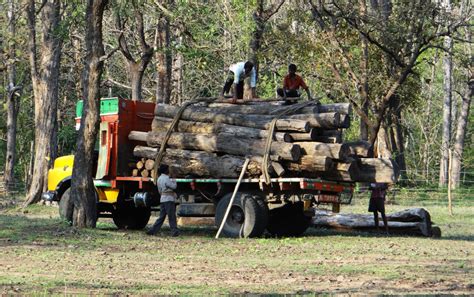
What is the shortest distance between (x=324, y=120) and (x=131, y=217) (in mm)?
6218

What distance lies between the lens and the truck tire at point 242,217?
2120 centimetres

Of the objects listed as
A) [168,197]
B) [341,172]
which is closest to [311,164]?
[341,172]

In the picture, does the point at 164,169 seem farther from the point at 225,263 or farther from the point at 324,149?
the point at 225,263

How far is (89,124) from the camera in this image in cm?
2155

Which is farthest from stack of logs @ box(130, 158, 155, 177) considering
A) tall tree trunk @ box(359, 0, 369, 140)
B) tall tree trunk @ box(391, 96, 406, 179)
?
tall tree trunk @ box(391, 96, 406, 179)

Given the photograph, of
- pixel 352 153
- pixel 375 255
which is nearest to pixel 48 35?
pixel 352 153

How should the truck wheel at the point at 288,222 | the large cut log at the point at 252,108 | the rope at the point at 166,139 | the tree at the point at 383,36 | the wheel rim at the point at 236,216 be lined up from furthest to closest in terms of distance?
the tree at the point at 383,36, the truck wheel at the point at 288,222, the rope at the point at 166,139, the wheel rim at the point at 236,216, the large cut log at the point at 252,108

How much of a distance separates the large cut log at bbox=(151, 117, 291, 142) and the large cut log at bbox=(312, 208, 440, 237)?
13.0 ft

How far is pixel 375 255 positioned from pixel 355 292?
5.62 m

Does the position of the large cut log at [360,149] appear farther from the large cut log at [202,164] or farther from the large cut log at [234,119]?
the large cut log at [202,164]

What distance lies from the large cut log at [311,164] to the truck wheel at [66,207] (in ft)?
15.8

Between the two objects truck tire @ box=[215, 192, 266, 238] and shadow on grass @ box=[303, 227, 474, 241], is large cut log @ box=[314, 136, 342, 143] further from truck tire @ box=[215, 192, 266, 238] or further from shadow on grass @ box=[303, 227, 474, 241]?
shadow on grass @ box=[303, 227, 474, 241]

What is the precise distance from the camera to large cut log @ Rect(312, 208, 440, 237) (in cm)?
2281

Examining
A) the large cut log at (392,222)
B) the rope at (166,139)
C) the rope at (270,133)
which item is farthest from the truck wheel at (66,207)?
the large cut log at (392,222)
